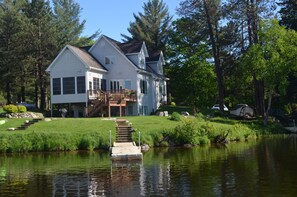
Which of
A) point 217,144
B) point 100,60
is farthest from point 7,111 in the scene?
point 217,144

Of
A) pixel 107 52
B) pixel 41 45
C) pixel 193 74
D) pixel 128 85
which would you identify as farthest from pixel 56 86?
pixel 193 74

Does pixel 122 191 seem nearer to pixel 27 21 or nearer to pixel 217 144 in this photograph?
pixel 217 144

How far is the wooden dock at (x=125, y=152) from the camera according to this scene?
25.4m

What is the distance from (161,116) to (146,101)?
887 centimetres

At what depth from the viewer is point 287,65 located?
4491 centimetres

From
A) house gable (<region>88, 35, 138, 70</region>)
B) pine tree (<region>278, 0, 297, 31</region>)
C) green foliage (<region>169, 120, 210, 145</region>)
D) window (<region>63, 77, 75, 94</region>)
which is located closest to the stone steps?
green foliage (<region>169, 120, 210, 145</region>)

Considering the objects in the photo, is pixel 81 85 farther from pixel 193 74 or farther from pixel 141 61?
pixel 193 74

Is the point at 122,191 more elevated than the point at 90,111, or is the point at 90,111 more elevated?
the point at 90,111

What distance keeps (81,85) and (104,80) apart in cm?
421

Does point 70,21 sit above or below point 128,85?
above

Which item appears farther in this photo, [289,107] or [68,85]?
[289,107]

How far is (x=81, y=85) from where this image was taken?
150 feet

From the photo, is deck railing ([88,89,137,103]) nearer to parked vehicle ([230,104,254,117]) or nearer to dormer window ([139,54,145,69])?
dormer window ([139,54,145,69])

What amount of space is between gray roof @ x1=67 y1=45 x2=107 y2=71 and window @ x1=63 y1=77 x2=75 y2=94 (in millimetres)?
2690
